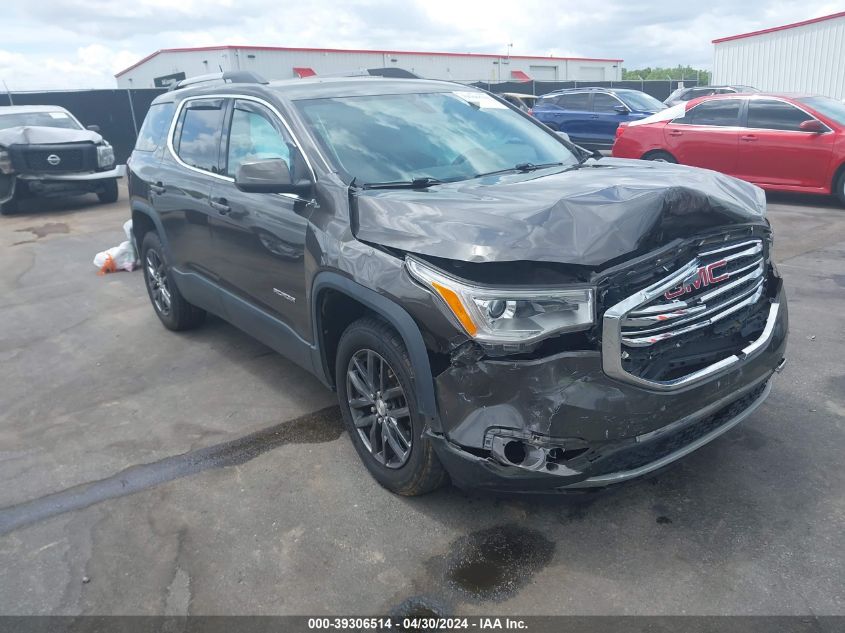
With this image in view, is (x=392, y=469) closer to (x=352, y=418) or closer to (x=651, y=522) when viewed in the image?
(x=352, y=418)

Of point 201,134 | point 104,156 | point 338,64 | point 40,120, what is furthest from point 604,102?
point 338,64

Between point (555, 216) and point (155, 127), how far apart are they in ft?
13.6

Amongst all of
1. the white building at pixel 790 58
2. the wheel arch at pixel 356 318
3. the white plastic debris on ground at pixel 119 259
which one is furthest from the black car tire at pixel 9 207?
the white building at pixel 790 58

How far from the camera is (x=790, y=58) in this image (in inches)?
1049

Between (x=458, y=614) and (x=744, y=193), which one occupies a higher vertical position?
(x=744, y=193)

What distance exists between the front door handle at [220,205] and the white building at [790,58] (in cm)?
2643

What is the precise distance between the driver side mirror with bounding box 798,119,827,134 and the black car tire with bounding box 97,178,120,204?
11.4 meters

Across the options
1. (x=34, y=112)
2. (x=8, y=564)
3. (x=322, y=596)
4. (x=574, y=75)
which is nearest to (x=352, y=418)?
(x=322, y=596)

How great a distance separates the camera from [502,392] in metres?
2.63

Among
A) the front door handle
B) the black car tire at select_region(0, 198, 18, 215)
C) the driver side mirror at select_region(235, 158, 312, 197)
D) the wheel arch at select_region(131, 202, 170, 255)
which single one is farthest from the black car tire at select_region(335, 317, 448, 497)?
the black car tire at select_region(0, 198, 18, 215)

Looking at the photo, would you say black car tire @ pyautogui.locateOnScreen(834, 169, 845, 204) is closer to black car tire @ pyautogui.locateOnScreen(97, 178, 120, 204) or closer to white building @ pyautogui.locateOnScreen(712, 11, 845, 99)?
black car tire @ pyautogui.locateOnScreen(97, 178, 120, 204)

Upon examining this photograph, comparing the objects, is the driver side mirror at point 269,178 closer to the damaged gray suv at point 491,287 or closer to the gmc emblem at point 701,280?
the damaged gray suv at point 491,287

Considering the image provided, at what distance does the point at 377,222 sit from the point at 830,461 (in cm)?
244

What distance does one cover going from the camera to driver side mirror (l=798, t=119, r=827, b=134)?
31.1ft
